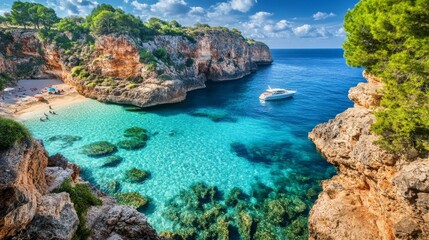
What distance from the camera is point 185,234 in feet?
50.5

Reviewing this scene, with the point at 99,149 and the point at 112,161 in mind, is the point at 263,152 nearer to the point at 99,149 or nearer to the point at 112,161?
the point at 112,161

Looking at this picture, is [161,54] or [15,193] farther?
[161,54]

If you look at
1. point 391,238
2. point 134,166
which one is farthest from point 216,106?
point 391,238

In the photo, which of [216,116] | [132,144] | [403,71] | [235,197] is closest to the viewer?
[403,71]

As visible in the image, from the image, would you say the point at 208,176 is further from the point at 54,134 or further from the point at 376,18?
the point at 54,134

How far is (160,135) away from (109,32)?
3008cm

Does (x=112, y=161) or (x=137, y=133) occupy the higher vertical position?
(x=137, y=133)

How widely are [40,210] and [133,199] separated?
962 cm

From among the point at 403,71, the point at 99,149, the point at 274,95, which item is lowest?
the point at 99,149

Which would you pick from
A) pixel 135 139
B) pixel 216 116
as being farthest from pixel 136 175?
pixel 216 116

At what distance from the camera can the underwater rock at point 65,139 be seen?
2692 cm

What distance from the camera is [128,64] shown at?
4694 centimetres

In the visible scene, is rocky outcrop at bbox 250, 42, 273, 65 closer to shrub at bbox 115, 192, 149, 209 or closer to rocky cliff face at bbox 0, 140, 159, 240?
shrub at bbox 115, 192, 149, 209

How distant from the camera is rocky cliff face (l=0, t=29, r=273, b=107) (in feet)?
143
